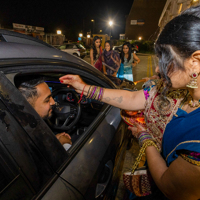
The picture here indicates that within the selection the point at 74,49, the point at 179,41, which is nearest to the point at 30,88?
the point at 179,41

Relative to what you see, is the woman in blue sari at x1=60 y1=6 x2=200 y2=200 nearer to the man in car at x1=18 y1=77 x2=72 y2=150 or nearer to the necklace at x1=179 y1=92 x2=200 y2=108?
the necklace at x1=179 y1=92 x2=200 y2=108

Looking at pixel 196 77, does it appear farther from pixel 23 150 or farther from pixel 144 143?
pixel 23 150

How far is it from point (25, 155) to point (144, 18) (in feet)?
146

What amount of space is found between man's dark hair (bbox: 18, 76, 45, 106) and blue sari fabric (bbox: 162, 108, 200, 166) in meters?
1.08

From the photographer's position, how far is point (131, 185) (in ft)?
4.49

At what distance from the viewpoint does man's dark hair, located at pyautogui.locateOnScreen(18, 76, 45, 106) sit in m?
1.09

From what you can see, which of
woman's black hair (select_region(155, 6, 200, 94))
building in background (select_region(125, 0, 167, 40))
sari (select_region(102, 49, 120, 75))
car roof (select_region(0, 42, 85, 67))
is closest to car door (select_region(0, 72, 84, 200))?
car roof (select_region(0, 42, 85, 67))

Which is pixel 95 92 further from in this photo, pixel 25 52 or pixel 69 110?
pixel 69 110

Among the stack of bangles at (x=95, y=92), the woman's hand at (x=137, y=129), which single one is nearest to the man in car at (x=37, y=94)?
the stack of bangles at (x=95, y=92)

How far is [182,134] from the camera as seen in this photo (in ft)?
2.86

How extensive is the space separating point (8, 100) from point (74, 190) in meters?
0.65

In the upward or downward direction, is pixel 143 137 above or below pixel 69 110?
above

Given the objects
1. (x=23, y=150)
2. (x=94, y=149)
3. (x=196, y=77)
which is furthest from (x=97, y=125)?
(x=196, y=77)

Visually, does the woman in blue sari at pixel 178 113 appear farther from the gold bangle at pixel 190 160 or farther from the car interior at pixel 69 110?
the car interior at pixel 69 110
